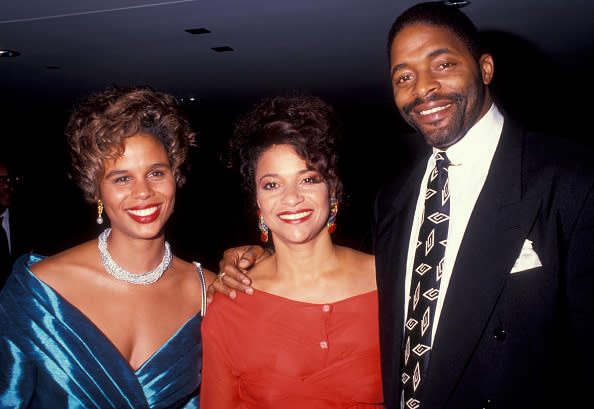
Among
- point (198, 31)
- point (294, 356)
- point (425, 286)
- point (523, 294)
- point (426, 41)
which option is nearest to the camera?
point (523, 294)

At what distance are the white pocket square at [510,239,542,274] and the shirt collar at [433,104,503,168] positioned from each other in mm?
316

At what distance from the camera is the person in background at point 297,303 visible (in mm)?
1622

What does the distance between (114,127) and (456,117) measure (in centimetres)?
129

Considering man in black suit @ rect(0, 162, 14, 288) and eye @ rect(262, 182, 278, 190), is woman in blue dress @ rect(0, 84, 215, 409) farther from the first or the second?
man in black suit @ rect(0, 162, 14, 288)

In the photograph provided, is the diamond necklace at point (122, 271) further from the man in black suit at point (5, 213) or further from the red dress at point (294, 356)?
the man in black suit at point (5, 213)

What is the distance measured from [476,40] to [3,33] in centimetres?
486

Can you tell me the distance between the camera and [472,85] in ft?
4.74

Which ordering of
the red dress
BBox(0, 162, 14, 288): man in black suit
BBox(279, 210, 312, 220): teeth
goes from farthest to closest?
1. BBox(0, 162, 14, 288): man in black suit
2. BBox(279, 210, 312, 220): teeth
3. the red dress

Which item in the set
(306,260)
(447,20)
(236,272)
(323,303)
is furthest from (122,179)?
(447,20)

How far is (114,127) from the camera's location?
1784 mm

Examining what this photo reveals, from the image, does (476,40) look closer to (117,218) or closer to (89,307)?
(117,218)

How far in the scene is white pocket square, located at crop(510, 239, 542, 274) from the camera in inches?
46.1

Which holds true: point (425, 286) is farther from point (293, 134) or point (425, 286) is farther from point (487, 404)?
point (293, 134)

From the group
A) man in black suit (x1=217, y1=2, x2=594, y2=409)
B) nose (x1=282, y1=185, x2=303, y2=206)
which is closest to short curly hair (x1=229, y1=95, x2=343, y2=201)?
nose (x1=282, y1=185, x2=303, y2=206)
